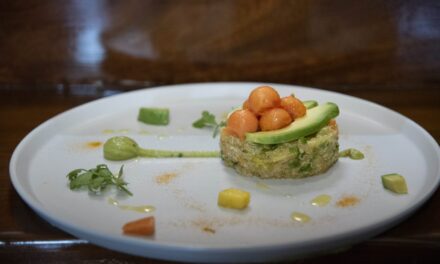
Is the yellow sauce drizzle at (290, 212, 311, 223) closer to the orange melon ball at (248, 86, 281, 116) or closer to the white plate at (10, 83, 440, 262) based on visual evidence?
the white plate at (10, 83, 440, 262)

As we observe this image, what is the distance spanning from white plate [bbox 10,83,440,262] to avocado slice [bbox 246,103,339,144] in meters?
0.12

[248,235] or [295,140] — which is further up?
[295,140]

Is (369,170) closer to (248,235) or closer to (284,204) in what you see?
(284,204)

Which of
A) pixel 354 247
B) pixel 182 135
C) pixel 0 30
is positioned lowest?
pixel 354 247

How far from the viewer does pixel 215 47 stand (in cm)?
210

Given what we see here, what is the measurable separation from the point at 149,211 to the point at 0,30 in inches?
48.1

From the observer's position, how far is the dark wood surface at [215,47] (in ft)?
6.64

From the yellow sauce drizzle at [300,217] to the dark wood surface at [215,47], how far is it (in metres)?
0.88

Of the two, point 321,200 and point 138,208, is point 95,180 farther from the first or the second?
point 321,200

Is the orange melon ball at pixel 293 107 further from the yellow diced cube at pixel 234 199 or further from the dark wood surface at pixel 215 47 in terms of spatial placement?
the dark wood surface at pixel 215 47

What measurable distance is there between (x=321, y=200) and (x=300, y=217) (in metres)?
0.11

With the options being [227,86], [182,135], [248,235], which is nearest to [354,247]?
[248,235]

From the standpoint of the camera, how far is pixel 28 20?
6.69 feet

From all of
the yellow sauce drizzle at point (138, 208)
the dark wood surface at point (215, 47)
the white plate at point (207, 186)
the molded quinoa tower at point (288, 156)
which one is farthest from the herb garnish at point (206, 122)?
the yellow sauce drizzle at point (138, 208)
